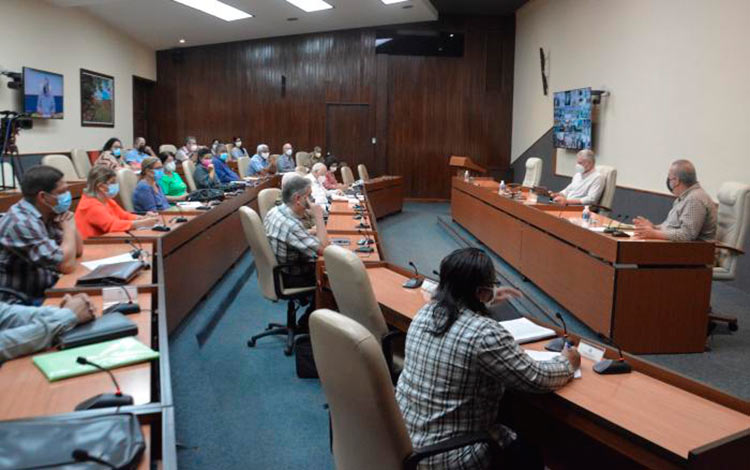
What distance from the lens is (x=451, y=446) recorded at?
1.75m

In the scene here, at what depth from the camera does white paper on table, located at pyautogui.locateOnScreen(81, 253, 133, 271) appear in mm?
3171

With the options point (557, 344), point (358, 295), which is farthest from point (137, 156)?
point (557, 344)

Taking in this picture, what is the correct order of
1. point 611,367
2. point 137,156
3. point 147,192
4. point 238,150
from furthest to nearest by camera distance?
point 238,150
point 137,156
point 147,192
point 611,367

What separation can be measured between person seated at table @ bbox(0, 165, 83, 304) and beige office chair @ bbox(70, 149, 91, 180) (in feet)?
22.4

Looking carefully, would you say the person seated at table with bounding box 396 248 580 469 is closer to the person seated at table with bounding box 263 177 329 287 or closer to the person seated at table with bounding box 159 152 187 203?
the person seated at table with bounding box 263 177 329 287

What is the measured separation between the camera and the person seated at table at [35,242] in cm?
284

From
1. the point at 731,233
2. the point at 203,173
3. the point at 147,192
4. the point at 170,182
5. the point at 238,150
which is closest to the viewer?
the point at 731,233

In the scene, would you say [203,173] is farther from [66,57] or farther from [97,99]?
[97,99]

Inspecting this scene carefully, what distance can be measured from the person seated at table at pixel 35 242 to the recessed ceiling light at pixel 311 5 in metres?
8.38

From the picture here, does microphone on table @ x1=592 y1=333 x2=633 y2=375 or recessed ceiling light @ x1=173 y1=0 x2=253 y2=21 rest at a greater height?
recessed ceiling light @ x1=173 y1=0 x2=253 y2=21

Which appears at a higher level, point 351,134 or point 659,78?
point 659,78

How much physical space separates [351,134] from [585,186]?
778 centimetres

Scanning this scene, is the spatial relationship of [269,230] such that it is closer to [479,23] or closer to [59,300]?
[59,300]

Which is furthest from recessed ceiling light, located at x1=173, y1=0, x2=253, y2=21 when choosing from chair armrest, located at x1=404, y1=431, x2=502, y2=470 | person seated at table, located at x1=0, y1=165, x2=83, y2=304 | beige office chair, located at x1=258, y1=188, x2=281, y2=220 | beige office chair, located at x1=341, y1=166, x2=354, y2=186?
chair armrest, located at x1=404, y1=431, x2=502, y2=470
